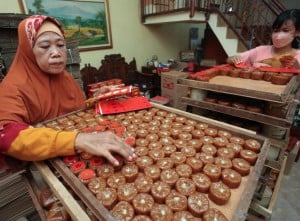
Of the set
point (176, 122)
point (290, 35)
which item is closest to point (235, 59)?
point (290, 35)

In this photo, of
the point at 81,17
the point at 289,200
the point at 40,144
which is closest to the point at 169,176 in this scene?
the point at 40,144

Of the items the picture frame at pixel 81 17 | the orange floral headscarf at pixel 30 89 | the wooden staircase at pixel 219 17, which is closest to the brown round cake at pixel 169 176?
the orange floral headscarf at pixel 30 89

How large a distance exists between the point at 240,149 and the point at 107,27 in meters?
3.16

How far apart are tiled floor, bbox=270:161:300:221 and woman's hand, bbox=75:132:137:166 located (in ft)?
5.30

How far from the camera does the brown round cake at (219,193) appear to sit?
582 mm

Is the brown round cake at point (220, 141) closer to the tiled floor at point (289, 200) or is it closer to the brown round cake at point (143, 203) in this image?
the brown round cake at point (143, 203)

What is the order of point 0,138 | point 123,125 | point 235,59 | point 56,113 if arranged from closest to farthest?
point 0,138 < point 123,125 < point 56,113 < point 235,59

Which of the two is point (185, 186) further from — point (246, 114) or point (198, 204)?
point (246, 114)

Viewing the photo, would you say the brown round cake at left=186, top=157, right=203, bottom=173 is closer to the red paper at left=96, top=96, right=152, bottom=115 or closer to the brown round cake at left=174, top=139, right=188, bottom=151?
the brown round cake at left=174, top=139, right=188, bottom=151

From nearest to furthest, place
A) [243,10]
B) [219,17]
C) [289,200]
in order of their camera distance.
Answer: [289,200] < [219,17] < [243,10]

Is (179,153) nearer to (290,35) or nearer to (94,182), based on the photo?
(94,182)

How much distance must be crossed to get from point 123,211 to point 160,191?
0.44 ft

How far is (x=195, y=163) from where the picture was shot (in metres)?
0.72

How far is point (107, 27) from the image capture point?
324 cm
